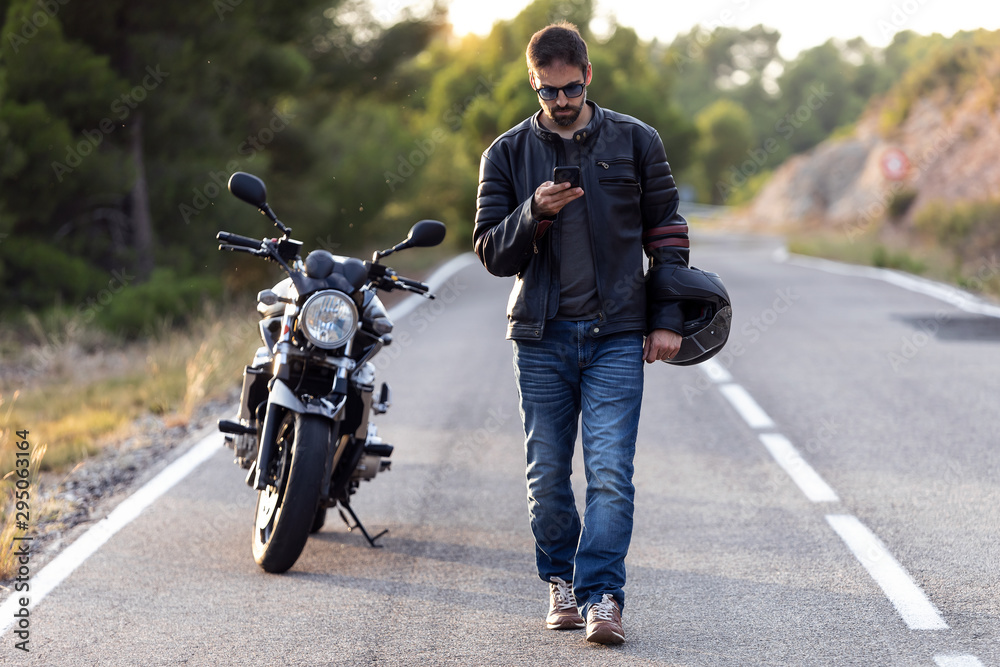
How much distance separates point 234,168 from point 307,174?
4110mm

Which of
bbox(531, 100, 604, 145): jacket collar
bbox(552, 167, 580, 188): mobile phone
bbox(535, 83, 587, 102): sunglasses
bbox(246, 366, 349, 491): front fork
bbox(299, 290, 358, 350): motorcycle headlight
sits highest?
bbox(535, 83, 587, 102): sunglasses

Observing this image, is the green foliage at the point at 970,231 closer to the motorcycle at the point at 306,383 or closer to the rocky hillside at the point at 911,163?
the rocky hillside at the point at 911,163

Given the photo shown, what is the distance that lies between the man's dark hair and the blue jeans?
0.95 m

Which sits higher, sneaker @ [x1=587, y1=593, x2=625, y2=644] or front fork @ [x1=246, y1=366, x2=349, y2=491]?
front fork @ [x1=246, y1=366, x2=349, y2=491]

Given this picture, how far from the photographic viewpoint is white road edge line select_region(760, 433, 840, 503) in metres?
6.52

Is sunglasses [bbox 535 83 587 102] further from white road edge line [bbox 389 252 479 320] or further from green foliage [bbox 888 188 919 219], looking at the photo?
green foliage [bbox 888 188 919 219]

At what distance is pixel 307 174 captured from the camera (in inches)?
875

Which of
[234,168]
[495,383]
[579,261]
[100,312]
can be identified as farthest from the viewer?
[234,168]

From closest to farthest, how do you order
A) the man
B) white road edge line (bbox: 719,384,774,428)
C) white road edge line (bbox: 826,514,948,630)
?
the man < white road edge line (bbox: 826,514,948,630) < white road edge line (bbox: 719,384,774,428)

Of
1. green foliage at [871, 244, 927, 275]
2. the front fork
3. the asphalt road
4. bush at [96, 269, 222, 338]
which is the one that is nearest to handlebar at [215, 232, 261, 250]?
the front fork

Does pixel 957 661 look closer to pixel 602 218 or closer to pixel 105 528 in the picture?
pixel 602 218

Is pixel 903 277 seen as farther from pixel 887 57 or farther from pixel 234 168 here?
pixel 887 57

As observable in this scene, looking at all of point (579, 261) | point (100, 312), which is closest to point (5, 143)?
point (100, 312)

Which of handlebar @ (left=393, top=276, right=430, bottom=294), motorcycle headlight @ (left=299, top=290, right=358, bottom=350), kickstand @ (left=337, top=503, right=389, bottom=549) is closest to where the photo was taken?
motorcycle headlight @ (left=299, top=290, right=358, bottom=350)
